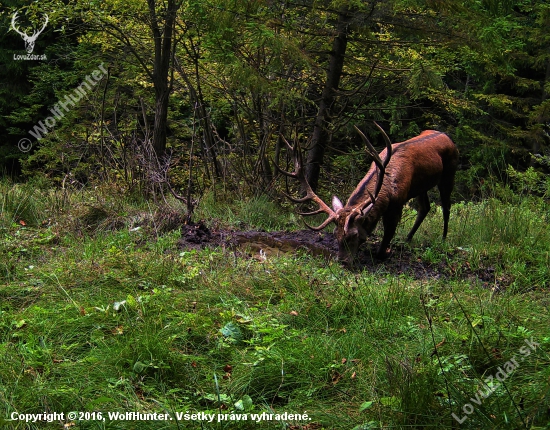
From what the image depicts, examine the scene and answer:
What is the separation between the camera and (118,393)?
305cm

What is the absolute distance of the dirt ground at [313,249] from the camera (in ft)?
20.8

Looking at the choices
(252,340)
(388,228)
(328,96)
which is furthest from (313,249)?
(328,96)

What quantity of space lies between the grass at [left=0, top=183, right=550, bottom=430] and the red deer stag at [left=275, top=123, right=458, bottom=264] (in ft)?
2.19

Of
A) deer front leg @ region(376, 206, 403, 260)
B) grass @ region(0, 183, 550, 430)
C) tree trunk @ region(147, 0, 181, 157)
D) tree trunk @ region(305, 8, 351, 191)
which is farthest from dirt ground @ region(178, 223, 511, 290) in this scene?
tree trunk @ region(147, 0, 181, 157)

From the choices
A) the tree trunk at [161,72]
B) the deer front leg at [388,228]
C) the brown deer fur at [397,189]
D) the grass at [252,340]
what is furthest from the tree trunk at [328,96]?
the grass at [252,340]

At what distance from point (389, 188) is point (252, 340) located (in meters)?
3.77

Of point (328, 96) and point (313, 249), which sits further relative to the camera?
point (328, 96)

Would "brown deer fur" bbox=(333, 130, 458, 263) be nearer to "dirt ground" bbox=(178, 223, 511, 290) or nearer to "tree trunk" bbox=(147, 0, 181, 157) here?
"dirt ground" bbox=(178, 223, 511, 290)

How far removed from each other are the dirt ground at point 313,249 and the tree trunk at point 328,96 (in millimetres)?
2940

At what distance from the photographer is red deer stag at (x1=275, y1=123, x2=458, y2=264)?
652 cm

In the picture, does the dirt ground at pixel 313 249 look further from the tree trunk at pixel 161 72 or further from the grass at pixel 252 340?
the tree trunk at pixel 161 72

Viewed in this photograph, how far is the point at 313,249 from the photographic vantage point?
22.6 ft

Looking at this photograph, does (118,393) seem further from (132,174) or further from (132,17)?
(132,17)

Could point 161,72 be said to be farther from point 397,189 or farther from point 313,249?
point 397,189
